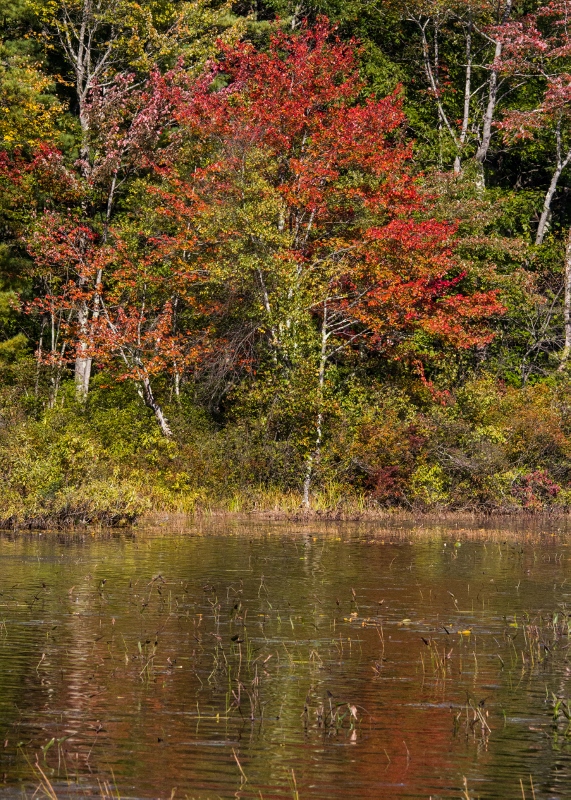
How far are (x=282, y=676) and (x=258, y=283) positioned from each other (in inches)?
787

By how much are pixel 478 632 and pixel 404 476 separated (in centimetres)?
1680

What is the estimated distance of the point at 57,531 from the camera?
2353 cm

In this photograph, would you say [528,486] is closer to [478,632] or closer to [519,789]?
[478,632]

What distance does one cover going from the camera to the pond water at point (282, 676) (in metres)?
8.45

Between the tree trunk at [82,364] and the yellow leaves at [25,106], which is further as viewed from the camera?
the yellow leaves at [25,106]

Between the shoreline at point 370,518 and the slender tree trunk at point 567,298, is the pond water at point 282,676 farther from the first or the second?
the slender tree trunk at point 567,298

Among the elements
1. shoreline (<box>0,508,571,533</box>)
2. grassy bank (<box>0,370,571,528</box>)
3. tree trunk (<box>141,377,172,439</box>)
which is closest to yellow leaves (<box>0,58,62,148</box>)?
tree trunk (<box>141,377,172,439</box>)

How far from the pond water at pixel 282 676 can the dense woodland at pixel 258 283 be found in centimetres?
774

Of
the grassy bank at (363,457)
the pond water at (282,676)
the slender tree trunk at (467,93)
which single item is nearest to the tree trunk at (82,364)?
the grassy bank at (363,457)

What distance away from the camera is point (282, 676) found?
11422mm

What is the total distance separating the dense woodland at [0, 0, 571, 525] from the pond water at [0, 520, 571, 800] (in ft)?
25.4

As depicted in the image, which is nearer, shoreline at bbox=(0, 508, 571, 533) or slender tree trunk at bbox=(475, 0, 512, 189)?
shoreline at bbox=(0, 508, 571, 533)

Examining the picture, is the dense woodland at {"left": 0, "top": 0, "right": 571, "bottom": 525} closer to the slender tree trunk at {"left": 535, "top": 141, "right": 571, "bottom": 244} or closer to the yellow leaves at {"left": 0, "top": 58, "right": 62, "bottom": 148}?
the yellow leaves at {"left": 0, "top": 58, "right": 62, "bottom": 148}

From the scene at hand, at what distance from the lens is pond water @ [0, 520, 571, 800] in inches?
332
